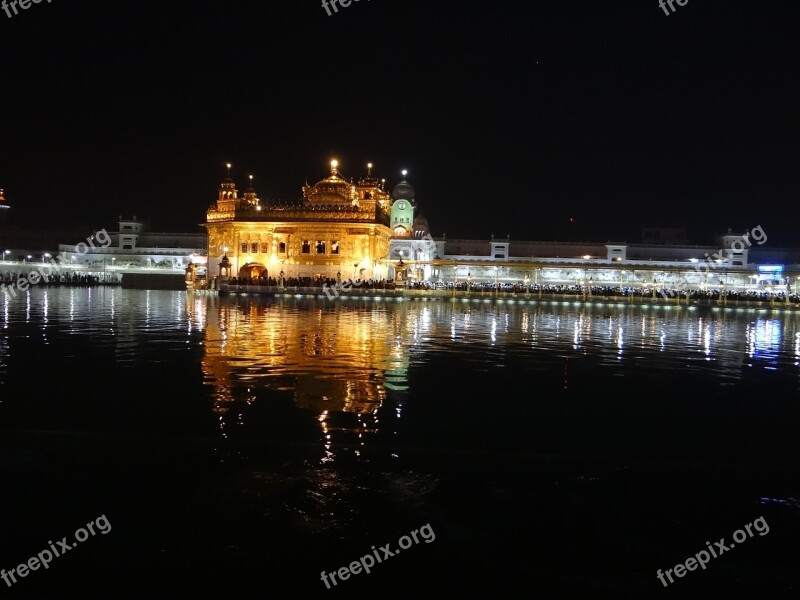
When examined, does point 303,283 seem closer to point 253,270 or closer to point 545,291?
point 253,270

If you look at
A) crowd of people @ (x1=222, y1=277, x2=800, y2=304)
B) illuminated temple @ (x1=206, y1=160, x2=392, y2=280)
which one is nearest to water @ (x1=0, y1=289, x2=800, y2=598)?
crowd of people @ (x1=222, y1=277, x2=800, y2=304)

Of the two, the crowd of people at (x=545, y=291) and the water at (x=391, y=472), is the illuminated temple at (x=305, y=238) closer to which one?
the crowd of people at (x=545, y=291)

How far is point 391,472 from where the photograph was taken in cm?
690

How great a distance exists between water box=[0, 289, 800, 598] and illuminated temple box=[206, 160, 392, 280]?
38668 mm

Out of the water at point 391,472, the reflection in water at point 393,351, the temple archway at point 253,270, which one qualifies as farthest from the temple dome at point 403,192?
the water at point 391,472

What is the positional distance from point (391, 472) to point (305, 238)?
47451 mm

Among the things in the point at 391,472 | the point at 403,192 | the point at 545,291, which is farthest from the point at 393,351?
the point at 403,192

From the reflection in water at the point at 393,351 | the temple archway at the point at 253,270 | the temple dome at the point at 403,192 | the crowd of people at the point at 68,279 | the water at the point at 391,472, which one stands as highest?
the temple dome at the point at 403,192

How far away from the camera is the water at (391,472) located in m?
5.03

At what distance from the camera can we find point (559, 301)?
44.8m

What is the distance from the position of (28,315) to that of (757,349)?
23890mm

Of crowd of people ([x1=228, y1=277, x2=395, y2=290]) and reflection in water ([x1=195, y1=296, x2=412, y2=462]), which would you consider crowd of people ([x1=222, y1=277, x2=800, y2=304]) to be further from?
reflection in water ([x1=195, y1=296, x2=412, y2=462])

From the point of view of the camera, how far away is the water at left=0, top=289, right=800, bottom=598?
503 cm

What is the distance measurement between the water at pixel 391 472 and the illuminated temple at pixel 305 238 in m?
38.7
